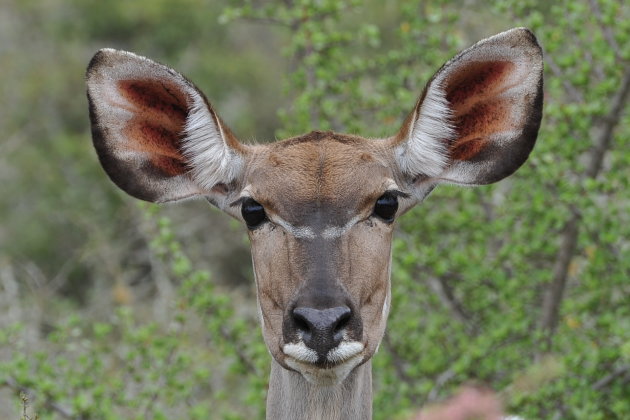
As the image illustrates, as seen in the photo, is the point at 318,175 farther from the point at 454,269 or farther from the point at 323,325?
the point at 454,269

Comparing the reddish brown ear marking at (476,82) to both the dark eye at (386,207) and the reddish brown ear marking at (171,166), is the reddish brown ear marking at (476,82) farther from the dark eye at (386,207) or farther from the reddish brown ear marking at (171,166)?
the reddish brown ear marking at (171,166)

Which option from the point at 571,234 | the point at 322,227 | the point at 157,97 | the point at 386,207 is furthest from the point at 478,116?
the point at 571,234

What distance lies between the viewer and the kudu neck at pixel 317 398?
5461mm

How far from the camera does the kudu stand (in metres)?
5.15

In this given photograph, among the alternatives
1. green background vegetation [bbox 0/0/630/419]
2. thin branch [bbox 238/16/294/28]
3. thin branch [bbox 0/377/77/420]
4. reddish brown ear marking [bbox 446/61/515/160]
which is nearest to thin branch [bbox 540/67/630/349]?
green background vegetation [bbox 0/0/630/419]

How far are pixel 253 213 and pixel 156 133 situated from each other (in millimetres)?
767

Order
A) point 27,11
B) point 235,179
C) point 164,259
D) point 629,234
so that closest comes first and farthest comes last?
point 235,179, point 629,234, point 164,259, point 27,11

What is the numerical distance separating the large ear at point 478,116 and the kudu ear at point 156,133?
0.94 metres

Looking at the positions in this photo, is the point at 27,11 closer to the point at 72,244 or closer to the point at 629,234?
the point at 72,244

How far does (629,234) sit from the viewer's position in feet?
28.0

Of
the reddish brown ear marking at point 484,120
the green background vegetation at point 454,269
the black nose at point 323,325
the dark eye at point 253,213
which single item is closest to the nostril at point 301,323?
the black nose at point 323,325

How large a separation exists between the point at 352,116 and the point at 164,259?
1.99 metres

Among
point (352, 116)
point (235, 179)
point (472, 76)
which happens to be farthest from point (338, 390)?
point (352, 116)

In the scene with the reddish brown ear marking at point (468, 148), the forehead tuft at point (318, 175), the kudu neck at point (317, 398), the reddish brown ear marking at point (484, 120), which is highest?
the reddish brown ear marking at point (484, 120)
